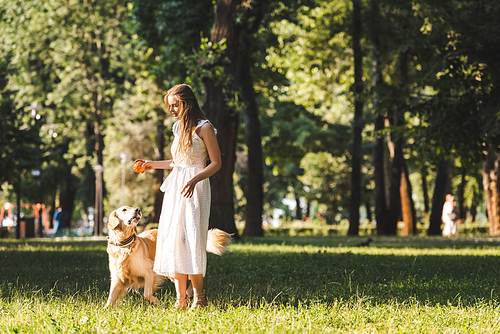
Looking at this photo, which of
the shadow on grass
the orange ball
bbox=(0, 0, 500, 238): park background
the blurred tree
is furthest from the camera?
the blurred tree

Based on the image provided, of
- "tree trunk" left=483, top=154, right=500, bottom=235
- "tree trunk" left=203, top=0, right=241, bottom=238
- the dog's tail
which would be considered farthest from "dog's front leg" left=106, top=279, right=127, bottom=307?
"tree trunk" left=483, top=154, right=500, bottom=235

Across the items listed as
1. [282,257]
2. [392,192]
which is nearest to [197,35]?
[282,257]

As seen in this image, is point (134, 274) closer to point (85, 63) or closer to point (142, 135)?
point (85, 63)

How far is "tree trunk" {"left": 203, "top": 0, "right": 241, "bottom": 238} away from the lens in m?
15.0

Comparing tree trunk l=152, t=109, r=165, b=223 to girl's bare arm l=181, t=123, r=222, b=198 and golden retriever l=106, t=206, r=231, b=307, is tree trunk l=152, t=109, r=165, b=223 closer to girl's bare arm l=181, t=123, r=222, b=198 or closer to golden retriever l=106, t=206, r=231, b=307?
golden retriever l=106, t=206, r=231, b=307

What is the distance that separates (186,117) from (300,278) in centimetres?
354

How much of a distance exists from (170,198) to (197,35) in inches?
592

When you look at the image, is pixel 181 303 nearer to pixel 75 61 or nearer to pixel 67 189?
pixel 75 61

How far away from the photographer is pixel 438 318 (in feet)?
16.2

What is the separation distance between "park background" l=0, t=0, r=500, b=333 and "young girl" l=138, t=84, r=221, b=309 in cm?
39

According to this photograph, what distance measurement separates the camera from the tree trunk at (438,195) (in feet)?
84.4

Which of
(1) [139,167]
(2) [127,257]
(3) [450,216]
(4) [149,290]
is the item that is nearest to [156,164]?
(1) [139,167]

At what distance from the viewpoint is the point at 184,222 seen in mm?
5340

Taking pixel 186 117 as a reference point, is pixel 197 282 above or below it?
below
